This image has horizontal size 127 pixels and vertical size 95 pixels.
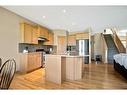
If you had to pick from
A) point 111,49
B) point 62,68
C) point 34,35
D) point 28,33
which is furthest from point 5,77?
point 111,49

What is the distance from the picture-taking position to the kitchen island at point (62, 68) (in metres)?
4.18

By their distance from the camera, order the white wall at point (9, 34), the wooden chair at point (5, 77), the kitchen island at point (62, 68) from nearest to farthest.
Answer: the wooden chair at point (5, 77) → the kitchen island at point (62, 68) → the white wall at point (9, 34)

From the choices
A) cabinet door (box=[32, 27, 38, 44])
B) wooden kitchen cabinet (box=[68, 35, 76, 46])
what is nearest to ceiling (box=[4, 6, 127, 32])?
cabinet door (box=[32, 27, 38, 44])

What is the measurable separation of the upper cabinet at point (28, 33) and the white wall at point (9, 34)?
153 millimetres

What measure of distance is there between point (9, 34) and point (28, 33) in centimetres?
108

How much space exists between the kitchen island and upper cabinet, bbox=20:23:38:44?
1776 millimetres

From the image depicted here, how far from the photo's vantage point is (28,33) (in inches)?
239

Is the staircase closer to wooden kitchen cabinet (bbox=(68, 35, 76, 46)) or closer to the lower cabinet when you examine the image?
wooden kitchen cabinet (bbox=(68, 35, 76, 46))

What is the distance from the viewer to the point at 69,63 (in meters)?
4.69

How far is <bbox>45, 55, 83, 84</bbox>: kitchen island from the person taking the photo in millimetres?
4182

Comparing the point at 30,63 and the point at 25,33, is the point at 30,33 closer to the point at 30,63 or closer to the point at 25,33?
the point at 25,33

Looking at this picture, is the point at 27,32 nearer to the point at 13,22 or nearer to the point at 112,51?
the point at 13,22

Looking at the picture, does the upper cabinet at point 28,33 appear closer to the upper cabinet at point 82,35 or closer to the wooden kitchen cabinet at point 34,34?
the wooden kitchen cabinet at point 34,34

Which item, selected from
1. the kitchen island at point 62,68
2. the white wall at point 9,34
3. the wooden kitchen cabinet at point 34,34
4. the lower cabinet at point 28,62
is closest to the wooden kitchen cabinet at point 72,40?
the wooden kitchen cabinet at point 34,34
